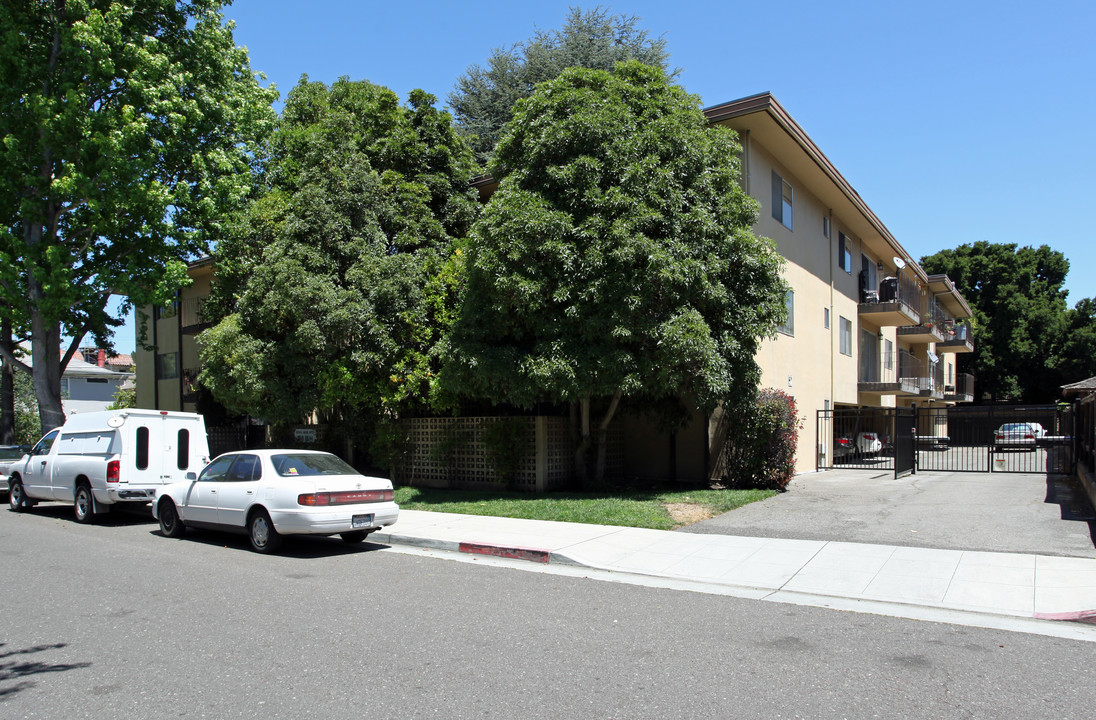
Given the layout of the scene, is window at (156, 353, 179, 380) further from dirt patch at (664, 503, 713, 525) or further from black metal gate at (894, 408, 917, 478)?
black metal gate at (894, 408, 917, 478)

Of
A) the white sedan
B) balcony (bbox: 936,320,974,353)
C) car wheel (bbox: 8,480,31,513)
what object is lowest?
car wheel (bbox: 8,480,31,513)

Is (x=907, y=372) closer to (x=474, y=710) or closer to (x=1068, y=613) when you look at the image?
(x=1068, y=613)

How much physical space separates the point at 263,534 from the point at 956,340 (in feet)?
134

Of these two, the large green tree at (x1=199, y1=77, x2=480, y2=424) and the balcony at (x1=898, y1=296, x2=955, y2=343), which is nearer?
the large green tree at (x1=199, y1=77, x2=480, y2=424)

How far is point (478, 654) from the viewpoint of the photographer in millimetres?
5777

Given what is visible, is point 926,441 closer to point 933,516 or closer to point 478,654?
point 933,516

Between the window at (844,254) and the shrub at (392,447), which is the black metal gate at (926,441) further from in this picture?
the shrub at (392,447)

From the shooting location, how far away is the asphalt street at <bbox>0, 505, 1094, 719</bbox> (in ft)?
15.6

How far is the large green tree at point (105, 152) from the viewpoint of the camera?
1844cm

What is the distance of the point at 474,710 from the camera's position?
463 centimetres

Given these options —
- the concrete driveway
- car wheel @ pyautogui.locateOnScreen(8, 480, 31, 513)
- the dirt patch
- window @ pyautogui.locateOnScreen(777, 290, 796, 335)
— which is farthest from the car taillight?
window @ pyautogui.locateOnScreen(777, 290, 796, 335)

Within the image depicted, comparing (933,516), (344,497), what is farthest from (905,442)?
(344,497)

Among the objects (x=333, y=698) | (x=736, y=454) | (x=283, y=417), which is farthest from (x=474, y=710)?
(x=283, y=417)

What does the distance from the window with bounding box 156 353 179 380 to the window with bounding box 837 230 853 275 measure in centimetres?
2563
